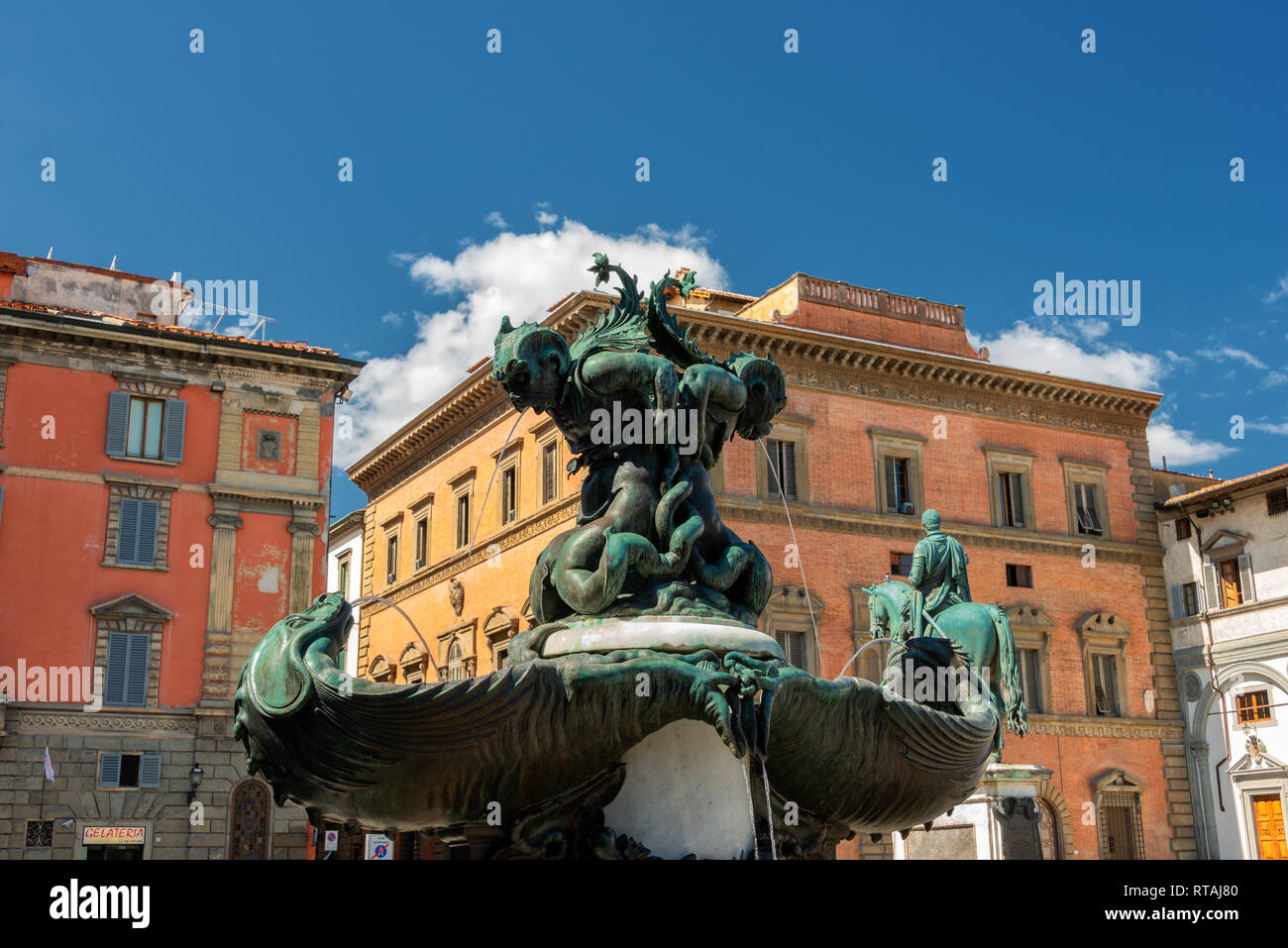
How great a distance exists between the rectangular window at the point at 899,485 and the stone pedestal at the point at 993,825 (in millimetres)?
20330

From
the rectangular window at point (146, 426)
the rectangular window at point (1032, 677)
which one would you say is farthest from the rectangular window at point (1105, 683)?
the rectangular window at point (146, 426)

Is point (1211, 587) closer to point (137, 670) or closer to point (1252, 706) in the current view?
point (1252, 706)

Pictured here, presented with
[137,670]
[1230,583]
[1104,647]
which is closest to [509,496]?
[137,670]

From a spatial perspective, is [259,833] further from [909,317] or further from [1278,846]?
[1278,846]

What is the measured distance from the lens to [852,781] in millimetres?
5422

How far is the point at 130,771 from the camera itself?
28.0 m

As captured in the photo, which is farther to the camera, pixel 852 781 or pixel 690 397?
pixel 690 397

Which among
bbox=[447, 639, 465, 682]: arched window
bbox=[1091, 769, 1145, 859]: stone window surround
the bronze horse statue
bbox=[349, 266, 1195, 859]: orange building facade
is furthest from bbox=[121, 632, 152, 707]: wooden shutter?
bbox=[1091, 769, 1145, 859]: stone window surround

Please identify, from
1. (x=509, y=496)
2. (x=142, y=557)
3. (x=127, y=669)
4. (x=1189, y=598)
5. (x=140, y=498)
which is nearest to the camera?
(x=127, y=669)

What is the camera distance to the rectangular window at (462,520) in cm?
3731

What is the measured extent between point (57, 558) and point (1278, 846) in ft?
97.8

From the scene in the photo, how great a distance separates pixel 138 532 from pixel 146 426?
256 cm

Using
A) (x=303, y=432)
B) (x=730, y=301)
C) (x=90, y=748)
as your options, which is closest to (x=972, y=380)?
(x=730, y=301)
